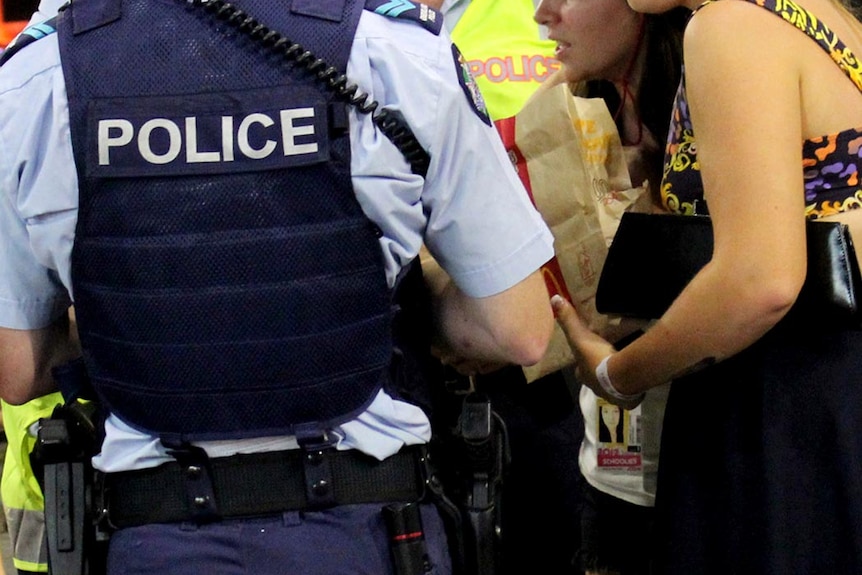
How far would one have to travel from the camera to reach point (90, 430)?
136 centimetres

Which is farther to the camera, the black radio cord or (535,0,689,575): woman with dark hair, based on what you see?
(535,0,689,575): woman with dark hair

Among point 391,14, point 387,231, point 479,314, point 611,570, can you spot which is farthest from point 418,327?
point 611,570

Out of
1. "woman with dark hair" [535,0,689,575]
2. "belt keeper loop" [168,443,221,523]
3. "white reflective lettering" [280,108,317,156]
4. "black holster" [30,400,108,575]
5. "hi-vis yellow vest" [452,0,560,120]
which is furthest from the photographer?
"hi-vis yellow vest" [452,0,560,120]

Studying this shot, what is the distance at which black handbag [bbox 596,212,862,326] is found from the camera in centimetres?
120

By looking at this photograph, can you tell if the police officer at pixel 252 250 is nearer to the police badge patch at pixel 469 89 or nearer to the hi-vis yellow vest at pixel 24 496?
the police badge patch at pixel 469 89

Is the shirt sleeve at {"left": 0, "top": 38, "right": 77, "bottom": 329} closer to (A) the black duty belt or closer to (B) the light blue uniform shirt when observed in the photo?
(B) the light blue uniform shirt

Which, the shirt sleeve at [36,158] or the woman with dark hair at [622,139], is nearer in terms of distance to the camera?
the shirt sleeve at [36,158]

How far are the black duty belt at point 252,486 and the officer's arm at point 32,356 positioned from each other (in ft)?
0.65

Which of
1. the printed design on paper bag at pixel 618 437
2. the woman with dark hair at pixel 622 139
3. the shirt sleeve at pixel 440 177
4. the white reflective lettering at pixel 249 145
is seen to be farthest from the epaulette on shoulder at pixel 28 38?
the printed design on paper bag at pixel 618 437

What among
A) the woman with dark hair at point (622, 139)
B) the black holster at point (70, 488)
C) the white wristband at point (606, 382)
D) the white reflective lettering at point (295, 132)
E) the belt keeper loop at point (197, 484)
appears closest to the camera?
the white reflective lettering at point (295, 132)

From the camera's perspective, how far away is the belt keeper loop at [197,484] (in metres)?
1.20

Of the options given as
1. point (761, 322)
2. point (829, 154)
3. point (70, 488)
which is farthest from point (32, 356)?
point (829, 154)

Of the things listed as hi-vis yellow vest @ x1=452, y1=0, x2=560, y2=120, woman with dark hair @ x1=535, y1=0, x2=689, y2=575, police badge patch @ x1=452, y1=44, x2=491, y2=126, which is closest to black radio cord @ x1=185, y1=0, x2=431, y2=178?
police badge patch @ x1=452, y1=44, x2=491, y2=126

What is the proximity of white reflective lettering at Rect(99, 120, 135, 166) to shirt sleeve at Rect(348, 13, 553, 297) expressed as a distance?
250 mm
